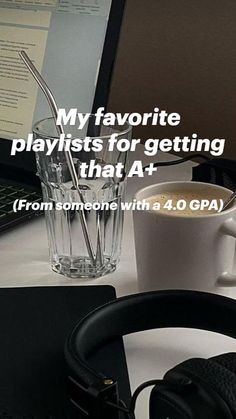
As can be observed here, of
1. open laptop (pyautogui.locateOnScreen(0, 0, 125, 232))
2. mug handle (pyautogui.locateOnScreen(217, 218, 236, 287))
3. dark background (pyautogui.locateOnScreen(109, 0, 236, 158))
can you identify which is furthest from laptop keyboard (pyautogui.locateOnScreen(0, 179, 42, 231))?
dark background (pyautogui.locateOnScreen(109, 0, 236, 158))

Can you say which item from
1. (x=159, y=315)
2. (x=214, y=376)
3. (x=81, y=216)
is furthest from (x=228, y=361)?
(x=81, y=216)

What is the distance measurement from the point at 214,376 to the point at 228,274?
0.21 meters

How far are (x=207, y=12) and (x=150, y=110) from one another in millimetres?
173

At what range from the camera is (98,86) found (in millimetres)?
813

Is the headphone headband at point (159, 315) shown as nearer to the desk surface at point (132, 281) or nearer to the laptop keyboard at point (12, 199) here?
the desk surface at point (132, 281)

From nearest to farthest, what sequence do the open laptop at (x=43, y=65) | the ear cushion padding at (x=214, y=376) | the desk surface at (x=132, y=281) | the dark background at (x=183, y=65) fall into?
the ear cushion padding at (x=214, y=376) → the desk surface at (x=132, y=281) → the open laptop at (x=43, y=65) → the dark background at (x=183, y=65)

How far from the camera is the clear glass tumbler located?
704 mm

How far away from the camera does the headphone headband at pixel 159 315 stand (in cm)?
57

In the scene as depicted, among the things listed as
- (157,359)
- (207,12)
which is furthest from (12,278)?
(207,12)

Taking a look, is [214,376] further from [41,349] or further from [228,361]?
[41,349]

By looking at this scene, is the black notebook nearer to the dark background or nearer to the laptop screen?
the laptop screen

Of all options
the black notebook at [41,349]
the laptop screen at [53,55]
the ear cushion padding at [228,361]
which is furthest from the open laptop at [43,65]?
the ear cushion padding at [228,361]

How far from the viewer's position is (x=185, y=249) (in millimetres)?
629

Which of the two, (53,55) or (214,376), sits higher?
(53,55)
